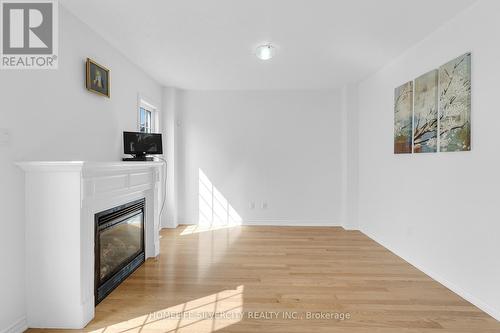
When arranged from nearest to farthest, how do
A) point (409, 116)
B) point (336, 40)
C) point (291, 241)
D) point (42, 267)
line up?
point (42, 267) < point (336, 40) < point (409, 116) < point (291, 241)

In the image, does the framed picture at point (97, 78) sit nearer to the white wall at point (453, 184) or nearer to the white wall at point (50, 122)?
the white wall at point (50, 122)

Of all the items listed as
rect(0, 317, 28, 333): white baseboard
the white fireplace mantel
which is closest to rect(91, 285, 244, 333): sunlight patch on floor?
the white fireplace mantel

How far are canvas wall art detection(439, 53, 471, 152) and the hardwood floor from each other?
55.3 inches

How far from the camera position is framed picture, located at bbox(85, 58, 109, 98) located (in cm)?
292

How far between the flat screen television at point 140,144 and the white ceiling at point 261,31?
101 centimetres

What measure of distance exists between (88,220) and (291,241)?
301 cm

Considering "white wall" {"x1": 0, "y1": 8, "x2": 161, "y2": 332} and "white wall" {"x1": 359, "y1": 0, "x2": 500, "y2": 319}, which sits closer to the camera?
"white wall" {"x1": 0, "y1": 8, "x2": 161, "y2": 332}

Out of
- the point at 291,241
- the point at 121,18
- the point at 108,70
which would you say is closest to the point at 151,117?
the point at 108,70

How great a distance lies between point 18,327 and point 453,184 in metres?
3.72

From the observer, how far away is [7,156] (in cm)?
203

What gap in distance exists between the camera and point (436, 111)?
10.2ft

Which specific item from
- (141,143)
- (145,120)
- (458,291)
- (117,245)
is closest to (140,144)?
(141,143)

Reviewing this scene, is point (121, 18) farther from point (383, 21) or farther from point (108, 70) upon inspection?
point (383, 21)

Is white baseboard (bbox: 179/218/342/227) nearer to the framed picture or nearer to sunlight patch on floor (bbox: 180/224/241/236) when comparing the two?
sunlight patch on floor (bbox: 180/224/241/236)
